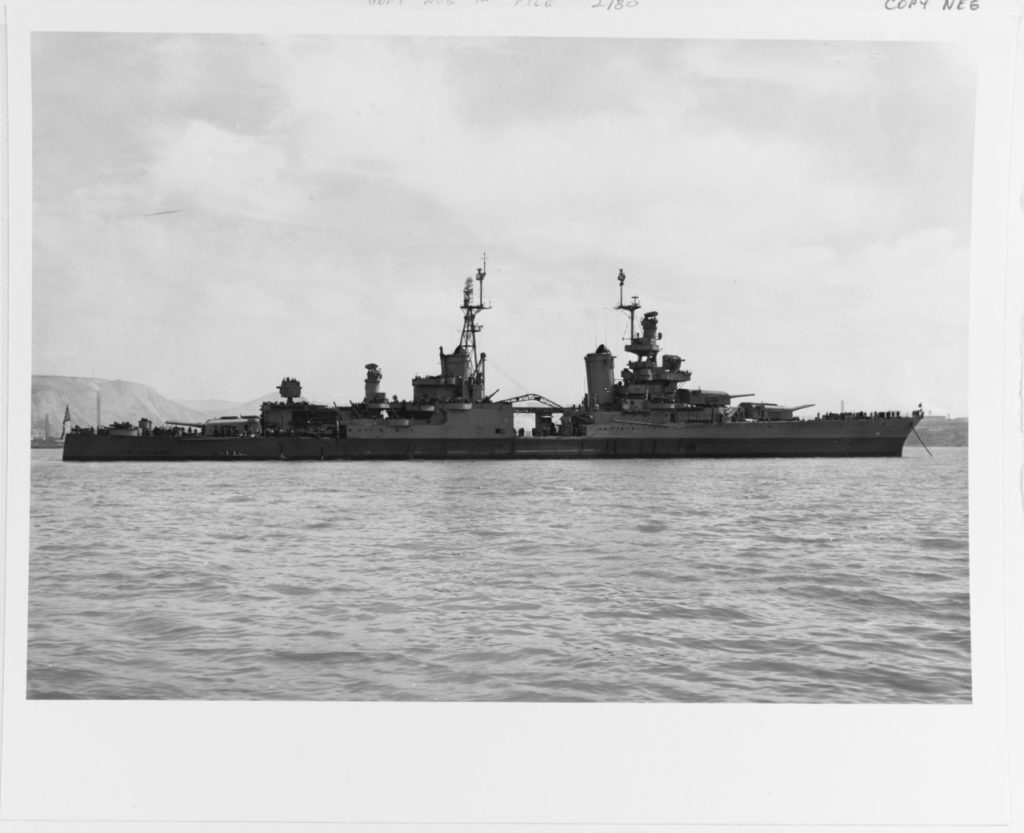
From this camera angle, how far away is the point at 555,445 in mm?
22453

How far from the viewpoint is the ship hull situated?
71.9 feet

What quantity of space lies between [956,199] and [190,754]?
5126mm

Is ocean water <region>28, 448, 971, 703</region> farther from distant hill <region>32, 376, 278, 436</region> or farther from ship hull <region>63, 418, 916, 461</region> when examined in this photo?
ship hull <region>63, 418, 916, 461</region>

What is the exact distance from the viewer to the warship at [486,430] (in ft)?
71.9

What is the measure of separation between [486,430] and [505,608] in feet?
57.0

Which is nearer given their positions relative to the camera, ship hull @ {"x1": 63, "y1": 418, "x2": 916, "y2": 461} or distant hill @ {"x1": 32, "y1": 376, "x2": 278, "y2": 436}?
distant hill @ {"x1": 32, "y1": 376, "x2": 278, "y2": 436}

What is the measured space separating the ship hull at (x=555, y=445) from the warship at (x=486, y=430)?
3cm

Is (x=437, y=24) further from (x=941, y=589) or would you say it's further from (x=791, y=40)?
(x=941, y=589)

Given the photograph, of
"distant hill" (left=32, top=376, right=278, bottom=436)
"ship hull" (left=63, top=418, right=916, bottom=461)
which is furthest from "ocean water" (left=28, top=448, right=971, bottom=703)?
"ship hull" (left=63, top=418, right=916, bottom=461)

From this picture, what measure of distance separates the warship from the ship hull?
3 centimetres

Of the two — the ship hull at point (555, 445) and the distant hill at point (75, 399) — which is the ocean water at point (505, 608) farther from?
the ship hull at point (555, 445)

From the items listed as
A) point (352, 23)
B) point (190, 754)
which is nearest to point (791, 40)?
point (352, 23)

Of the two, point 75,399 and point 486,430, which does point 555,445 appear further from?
point 75,399

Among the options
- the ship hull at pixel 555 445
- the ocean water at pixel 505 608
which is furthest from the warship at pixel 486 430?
the ocean water at pixel 505 608
